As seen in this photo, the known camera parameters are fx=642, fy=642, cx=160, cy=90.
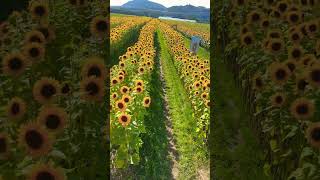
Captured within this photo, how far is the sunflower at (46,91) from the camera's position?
6184 mm

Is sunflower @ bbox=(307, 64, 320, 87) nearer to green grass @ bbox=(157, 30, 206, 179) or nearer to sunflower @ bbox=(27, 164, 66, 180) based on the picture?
green grass @ bbox=(157, 30, 206, 179)

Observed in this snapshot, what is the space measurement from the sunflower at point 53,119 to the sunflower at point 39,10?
10.6 ft

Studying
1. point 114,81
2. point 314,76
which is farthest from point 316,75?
point 114,81

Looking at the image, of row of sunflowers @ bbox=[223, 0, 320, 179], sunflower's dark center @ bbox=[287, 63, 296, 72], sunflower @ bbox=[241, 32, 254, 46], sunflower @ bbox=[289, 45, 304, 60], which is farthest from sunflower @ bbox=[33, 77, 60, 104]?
sunflower @ bbox=[241, 32, 254, 46]

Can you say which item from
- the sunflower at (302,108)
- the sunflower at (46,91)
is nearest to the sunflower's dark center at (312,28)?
the sunflower at (302,108)

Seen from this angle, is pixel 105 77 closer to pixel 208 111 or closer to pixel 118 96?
pixel 118 96

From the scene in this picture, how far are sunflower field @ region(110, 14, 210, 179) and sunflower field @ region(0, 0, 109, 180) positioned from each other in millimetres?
544

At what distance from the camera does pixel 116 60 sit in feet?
41.4

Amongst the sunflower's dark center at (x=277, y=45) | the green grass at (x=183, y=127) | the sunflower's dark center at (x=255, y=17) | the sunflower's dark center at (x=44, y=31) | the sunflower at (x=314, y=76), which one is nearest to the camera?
the sunflower at (x=314, y=76)

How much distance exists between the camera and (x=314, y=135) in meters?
5.65

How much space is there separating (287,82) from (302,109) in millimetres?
779

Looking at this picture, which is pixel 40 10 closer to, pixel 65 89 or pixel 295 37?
pixel 65 89

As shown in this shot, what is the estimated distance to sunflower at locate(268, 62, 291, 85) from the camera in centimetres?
704

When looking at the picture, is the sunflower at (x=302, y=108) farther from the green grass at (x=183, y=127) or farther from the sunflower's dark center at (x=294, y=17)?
the sunflower's dark center at (x=294, y=17)
